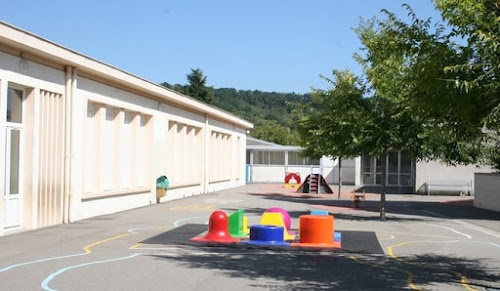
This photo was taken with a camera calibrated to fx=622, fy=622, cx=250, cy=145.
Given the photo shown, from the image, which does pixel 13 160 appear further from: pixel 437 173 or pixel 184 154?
pixel 437 173

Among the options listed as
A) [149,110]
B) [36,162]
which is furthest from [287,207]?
[36,162]

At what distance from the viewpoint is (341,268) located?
35.9ft

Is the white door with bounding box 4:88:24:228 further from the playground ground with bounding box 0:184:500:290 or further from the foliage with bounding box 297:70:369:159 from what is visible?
the foliage with bounding box 297:70:369:159

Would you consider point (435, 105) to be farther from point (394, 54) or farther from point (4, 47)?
point (4, 47)

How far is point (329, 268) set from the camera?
10930 mm

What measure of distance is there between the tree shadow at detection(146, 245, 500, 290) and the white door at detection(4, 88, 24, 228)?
485cm

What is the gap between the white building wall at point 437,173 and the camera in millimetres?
40281

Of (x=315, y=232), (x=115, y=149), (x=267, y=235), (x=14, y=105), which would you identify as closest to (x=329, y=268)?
(x=315, y=232)

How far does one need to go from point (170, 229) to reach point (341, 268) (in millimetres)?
6936

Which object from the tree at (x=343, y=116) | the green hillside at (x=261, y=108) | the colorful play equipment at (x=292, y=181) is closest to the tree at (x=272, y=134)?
the green hillside at (x=261, y=108)

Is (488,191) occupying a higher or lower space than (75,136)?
lower

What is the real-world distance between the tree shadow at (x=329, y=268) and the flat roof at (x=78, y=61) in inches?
247

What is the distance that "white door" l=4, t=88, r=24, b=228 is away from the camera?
49.2 feet

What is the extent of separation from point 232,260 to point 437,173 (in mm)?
31358
